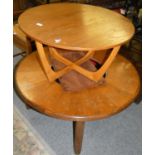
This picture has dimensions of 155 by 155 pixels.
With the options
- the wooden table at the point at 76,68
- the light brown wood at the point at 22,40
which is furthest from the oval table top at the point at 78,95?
the light brown wood at the point at 22,40

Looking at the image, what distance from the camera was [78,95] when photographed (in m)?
1.47

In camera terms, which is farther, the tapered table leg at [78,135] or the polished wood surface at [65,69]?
the polished wood surface at [65,69]

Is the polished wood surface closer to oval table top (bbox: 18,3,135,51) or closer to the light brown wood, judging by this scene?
oval table top (bbox: 18,3,135,51)

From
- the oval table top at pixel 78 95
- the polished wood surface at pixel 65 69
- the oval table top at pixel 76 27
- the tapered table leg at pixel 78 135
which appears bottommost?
the tapered table leg at pixel 78 135

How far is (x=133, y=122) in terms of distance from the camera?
1.72m

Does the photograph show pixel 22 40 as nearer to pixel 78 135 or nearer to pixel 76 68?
pixel 76 68

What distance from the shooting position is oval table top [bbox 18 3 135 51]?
1.26 metres

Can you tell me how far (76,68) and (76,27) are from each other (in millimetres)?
294

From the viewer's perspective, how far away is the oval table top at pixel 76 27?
1.26 meters

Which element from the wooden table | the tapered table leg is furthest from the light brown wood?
the tapered table leg

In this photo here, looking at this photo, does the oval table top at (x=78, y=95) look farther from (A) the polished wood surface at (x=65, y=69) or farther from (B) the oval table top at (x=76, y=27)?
(B) the oval table top at (x=76, y=27)

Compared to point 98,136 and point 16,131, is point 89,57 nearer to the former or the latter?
point 98,136

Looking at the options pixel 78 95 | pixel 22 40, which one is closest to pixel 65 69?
pixel 78 95
